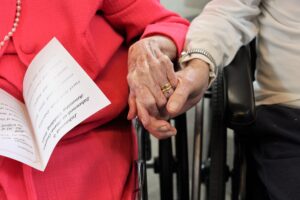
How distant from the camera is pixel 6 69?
754 millimetres

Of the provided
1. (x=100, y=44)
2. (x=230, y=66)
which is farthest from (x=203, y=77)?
(x=100, y=44)

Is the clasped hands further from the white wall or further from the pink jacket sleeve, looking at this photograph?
the white wall

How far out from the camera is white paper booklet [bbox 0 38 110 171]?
633 mm

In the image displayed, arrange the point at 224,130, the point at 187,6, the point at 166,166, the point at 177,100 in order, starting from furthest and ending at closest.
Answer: the point at 187,6
the point at 166,166
the point at 224,130
the point at 177,100

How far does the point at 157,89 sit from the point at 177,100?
38 millimetres

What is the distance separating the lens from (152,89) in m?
0.66

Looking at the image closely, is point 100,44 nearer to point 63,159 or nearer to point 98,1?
point 98,1

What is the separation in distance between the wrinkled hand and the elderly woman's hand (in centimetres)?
1

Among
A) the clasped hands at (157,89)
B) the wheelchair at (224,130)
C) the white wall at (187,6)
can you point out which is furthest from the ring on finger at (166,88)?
the white wall at (187,6)

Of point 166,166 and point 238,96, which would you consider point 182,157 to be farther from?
point 238,96

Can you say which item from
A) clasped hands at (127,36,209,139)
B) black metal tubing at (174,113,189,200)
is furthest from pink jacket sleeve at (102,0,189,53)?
black metal tubing at (174,113,189,200)

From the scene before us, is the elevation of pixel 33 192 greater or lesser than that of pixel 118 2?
lesser

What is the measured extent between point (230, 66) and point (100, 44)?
26 centimetres

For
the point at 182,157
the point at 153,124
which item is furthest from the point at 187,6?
the point at 153,124
